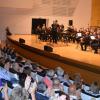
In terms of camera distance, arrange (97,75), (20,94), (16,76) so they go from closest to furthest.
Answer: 1. (20,94)
2. (16,76)
3. (97,75)

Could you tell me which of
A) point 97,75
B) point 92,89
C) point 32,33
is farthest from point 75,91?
point 32,33

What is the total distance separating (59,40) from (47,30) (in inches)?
31.6

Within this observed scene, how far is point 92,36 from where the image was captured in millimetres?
12297

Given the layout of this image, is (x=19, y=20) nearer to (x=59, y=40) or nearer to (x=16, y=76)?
(x=59, y=40)

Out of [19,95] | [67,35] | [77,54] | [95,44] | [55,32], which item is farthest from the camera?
[67,35]

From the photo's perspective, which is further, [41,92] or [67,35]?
[67,35]

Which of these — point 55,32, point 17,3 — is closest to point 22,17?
point 17,3

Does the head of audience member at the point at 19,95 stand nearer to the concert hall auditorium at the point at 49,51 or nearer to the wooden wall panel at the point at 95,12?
the concert hall auditorium at the point at 49,51

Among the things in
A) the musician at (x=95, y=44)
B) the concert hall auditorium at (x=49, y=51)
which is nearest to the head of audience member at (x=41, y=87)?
the concert hall auditorium at (x=49, y=51)

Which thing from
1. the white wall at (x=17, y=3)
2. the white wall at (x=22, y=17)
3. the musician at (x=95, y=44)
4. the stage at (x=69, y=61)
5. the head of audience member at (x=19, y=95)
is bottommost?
the stage at (x=69, y=61)

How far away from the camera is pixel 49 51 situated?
10922 mm

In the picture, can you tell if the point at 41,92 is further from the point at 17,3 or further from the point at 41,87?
the point at 17,3

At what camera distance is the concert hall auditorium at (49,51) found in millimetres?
4039

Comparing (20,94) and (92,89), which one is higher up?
(20,94)
